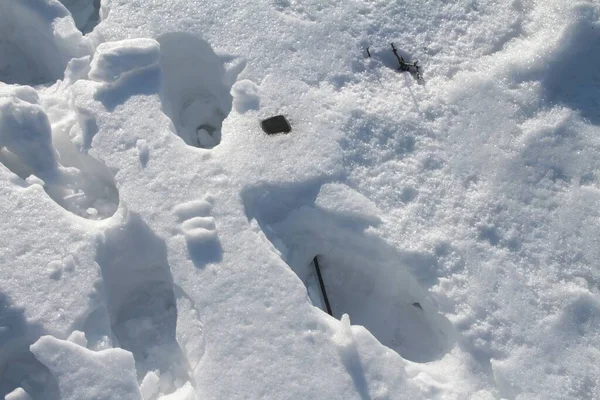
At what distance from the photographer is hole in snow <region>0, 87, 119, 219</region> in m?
3.07

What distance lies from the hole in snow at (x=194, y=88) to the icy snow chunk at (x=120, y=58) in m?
0.14

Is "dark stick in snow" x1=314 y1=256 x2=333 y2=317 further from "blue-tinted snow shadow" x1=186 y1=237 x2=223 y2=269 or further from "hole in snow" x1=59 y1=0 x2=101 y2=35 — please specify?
"hole in snow" x1=59 y1=0 x2=101 y2=35

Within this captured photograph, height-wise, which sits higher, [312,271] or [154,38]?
[154,38]

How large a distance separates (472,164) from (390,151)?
43 cm

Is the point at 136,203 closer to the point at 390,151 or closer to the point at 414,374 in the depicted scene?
the point at 390,151

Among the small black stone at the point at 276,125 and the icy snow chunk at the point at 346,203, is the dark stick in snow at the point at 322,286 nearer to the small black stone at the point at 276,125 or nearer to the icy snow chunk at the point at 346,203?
the icy snow chunk at the point at 346,203

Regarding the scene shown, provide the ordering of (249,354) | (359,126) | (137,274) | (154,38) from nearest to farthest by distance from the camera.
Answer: (249,354) < (137,274) < (359,126) < (154,38)

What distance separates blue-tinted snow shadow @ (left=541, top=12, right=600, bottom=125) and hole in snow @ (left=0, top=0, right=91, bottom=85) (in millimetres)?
2667

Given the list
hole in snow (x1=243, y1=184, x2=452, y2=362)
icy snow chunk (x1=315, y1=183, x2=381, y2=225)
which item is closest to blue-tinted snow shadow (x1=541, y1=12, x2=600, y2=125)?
icy snow chunk (x1=315, y1=183, x2=381, y2=225)

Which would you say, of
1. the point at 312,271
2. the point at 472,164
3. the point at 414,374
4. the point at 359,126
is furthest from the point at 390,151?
the point at 414,374

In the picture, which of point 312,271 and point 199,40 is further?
point 199,40

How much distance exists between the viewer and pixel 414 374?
261cm

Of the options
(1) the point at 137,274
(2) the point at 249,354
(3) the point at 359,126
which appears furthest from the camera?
(3) the point at 359,126

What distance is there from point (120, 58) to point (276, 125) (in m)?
0.96
